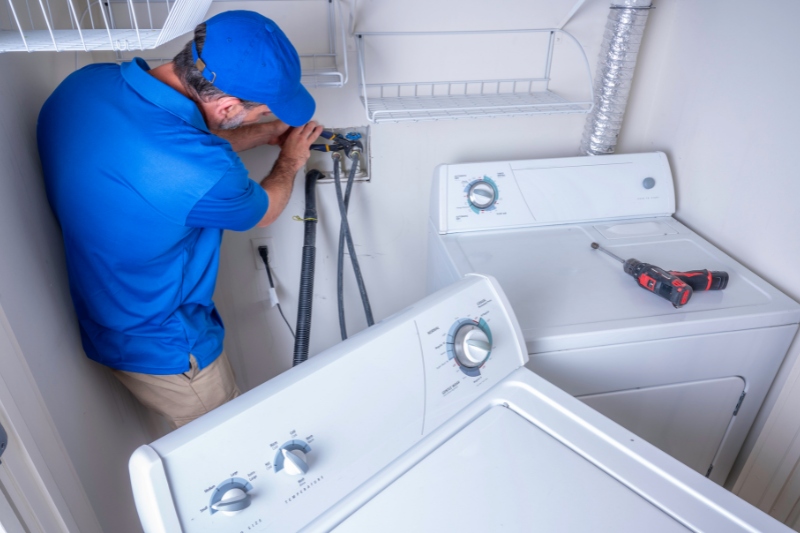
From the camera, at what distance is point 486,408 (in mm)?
1010

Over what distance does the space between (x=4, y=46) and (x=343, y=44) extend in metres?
0.91

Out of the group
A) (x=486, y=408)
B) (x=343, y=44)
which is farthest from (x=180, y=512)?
(x=343, y=44)

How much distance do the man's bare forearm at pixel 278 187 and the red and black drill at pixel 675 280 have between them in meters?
0.97

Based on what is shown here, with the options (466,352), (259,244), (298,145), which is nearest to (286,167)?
(298,145)

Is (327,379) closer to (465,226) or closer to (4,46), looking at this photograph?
(4,46)

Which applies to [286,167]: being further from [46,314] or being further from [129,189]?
[46,314]

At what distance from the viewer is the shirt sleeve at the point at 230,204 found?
3.68 feet

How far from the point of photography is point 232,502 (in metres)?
0.73

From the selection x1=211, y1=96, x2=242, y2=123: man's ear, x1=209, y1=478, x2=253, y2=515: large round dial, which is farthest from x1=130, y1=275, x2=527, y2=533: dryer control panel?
x1=211, y1=96, x2=242, y2=123: man's ear

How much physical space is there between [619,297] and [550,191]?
0.47 m

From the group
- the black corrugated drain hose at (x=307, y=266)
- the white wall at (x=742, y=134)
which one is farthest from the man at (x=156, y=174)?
the white wall at (x=742, y=134)

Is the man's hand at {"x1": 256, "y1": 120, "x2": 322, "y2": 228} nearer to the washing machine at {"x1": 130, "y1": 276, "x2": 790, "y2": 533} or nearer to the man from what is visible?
the man

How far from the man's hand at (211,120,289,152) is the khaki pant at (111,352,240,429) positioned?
Result: 24.3 inches

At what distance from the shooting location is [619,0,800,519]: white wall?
1.33m
